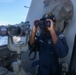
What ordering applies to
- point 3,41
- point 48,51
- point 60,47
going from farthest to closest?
point 3,41 → point 48,51 → point 60,47

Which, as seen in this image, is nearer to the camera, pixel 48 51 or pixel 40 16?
pixel 48 51

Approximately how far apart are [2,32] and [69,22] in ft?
2.49

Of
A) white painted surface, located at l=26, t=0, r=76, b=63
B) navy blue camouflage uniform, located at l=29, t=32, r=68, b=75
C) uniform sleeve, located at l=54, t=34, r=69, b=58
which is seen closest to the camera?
uniform sleeve, located at l=54, t=34, r=69, b=58

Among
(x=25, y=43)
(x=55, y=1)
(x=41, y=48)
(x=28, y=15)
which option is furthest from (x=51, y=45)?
(x=28, y=15)

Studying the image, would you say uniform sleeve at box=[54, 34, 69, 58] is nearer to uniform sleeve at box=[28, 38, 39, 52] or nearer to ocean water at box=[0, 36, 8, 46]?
uniform sleeve at box=[28, 38, 39, 52]

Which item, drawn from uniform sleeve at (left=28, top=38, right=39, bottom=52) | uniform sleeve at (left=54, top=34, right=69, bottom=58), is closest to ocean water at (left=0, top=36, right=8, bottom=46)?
uniform sleeve at (left=28, top=38, right=39, bottom=52)

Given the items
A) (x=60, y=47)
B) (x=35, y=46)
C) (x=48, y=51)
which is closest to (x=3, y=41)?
(x=35, y=46)

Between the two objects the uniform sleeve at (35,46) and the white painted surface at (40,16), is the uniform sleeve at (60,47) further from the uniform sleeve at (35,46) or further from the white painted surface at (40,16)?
the white painted surface at (40,16)

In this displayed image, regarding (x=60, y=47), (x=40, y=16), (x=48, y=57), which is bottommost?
(x=48, y=57)

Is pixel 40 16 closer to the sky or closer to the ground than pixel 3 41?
closer to the sky

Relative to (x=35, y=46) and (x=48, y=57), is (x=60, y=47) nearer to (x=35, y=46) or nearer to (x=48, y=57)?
(x=48, y=57)


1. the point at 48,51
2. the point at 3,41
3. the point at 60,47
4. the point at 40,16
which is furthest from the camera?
the point at 40,16

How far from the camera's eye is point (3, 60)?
6.45ft

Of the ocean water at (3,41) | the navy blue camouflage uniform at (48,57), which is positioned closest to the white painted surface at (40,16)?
the navy blue camouflage uniform at (48,57)
